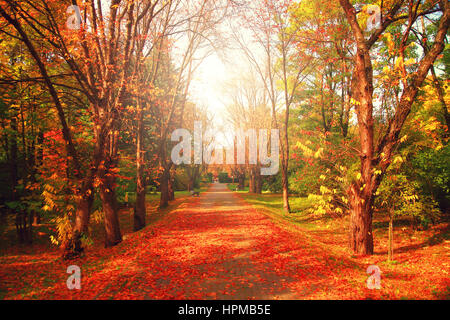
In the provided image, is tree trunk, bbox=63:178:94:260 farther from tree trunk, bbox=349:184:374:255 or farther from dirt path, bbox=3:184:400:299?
tree trunk, bbox=349:184:374:255

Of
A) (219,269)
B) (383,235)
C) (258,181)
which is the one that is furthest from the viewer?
(258,181)

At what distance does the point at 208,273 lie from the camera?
19.8 feet

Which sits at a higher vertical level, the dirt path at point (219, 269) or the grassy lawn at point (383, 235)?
the dirt path at point (219, 269)

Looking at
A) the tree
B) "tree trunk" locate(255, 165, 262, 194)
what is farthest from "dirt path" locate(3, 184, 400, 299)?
"tree trunk" locate(255, 165, 262, 194)

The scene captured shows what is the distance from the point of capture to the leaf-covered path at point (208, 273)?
500cm

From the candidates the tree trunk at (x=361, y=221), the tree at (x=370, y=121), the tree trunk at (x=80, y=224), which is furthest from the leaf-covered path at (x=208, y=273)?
the tree at (x=370, y=121)

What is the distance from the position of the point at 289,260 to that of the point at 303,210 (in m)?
13.2

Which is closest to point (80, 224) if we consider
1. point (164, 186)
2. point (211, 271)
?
point (211, 271)

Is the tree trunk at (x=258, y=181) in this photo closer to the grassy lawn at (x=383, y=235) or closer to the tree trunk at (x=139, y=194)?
the grassy lawn at (x=383, y=235)

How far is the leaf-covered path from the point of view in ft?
16.4

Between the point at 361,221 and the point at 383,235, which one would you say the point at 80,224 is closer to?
the point at 361,221

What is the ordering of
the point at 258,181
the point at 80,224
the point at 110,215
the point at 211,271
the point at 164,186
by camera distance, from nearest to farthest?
the point at 211,271 → the point at 80,224 → the point at 110,215 → the point at 164,186 → the point at 258,181

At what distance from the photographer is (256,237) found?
9352mm
